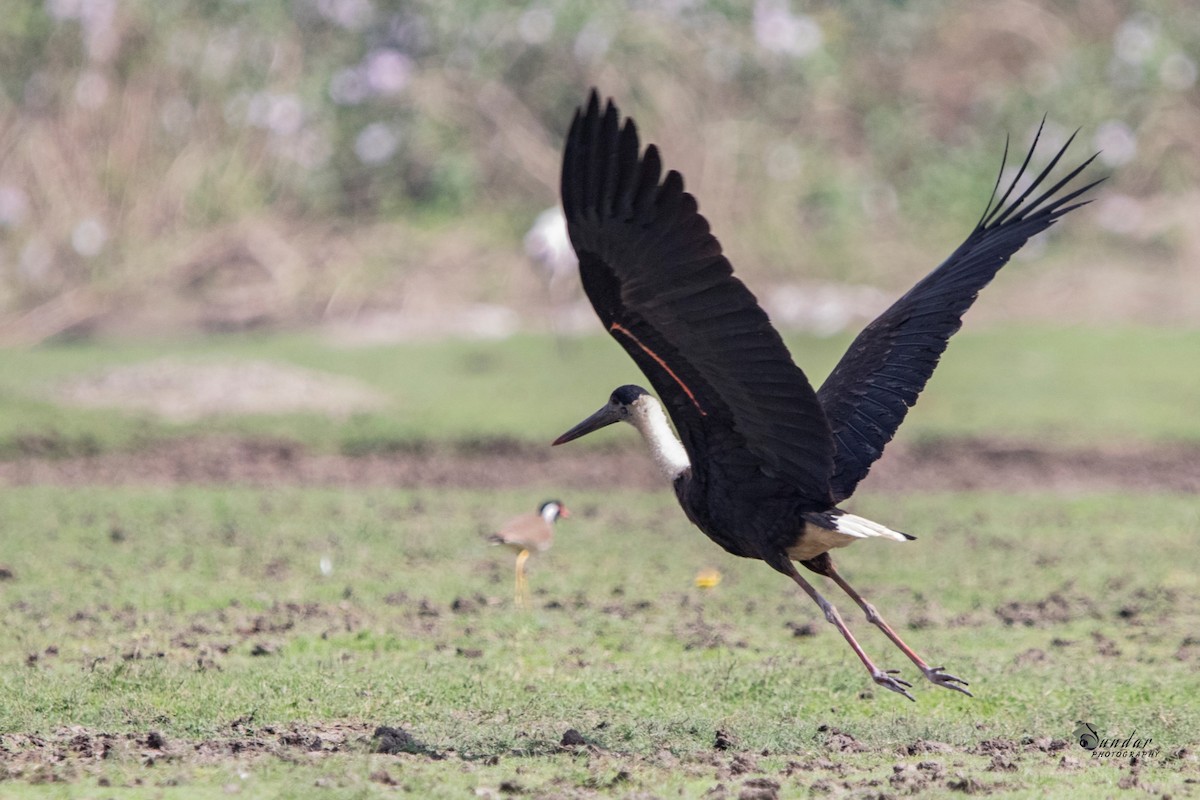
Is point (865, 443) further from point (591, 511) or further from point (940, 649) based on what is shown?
point (591, 511)

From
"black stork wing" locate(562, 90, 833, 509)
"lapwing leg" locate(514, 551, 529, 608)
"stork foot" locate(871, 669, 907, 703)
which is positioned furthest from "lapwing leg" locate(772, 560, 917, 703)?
"lapwing leg" locate(514, 551, 529, 608)

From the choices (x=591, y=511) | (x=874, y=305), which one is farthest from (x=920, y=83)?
(x=591, y=511)

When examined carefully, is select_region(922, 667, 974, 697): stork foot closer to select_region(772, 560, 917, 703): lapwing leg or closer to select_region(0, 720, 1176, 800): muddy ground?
select_region(772, 560, 917, 703): lapwing leg

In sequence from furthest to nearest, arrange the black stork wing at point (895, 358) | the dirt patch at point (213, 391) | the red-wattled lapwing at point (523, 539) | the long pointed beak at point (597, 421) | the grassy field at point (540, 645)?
the dirt patch at point (213, 391)
the red-wattled lapwing at point (523, 539)
the long pointed beak at point (597, 421)
the black stork wing at point (895, 358)
the grassy field at point (540, 645)

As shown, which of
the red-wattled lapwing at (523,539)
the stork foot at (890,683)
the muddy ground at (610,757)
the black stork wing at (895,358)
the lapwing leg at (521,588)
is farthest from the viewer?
the red-wattled lapwing at (523,539)

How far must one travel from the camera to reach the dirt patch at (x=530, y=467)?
1287 centimetres

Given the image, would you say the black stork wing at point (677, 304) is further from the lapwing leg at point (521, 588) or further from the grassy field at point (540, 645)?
the lapwing leg at point (521, 588)

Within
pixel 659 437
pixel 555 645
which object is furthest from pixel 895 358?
pixel 555 645

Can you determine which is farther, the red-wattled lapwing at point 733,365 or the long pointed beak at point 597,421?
the long pointed beak at point 597,421

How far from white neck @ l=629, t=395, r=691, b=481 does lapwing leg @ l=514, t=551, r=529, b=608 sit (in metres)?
1.79

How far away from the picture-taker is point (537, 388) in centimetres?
1563

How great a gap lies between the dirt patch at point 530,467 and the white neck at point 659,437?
589 cm

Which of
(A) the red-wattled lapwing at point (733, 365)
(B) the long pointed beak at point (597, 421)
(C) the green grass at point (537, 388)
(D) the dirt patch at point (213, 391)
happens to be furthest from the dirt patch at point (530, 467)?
(B) the long pointed beak at point (597, 421)

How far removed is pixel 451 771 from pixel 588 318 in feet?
44.9
